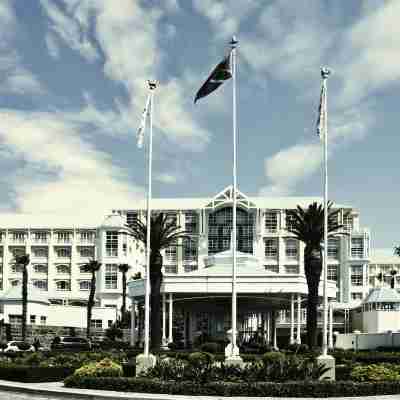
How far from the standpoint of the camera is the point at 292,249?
418ft

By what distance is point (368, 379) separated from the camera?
29.9m

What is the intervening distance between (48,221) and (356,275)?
51.7m

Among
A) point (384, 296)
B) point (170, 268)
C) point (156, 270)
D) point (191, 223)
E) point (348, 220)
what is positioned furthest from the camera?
point (170, 268)

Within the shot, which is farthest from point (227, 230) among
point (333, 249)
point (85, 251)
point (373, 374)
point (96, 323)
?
point (373, 374)

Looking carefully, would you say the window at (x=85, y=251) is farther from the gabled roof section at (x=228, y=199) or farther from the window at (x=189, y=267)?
the gabled roof section at (x=228, y=199)

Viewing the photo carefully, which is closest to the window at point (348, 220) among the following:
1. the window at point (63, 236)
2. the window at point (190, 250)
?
the window at point (190, 250)

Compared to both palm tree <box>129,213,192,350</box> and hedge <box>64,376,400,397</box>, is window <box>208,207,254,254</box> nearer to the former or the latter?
palm tree <box>129,213,192,350</box>

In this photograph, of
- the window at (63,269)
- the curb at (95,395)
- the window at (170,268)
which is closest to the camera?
the curb at (95,395)

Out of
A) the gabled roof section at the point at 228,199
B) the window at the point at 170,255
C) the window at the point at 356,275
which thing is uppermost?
the gabled roof section at the point at 228,199

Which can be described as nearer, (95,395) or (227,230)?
(95,395)

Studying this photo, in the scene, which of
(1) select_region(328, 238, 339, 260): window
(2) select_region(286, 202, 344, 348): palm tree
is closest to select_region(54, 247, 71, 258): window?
(1) select_region(328, 238, 339, 260): window

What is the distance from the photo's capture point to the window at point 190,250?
128m

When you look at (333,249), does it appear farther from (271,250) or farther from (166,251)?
(166,251)

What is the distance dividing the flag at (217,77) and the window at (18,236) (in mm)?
104228
